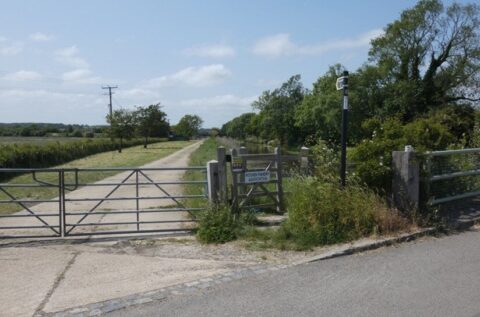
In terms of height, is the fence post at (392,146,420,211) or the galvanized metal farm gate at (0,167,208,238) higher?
the fence post at (392,146,420,211)

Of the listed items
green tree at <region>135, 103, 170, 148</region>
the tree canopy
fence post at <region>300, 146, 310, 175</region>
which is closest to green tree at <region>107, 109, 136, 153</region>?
green tree at <region>135, 103, 170, 148</region>

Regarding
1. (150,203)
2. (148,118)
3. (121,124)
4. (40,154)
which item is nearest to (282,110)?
(148,118)

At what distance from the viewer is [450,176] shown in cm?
910

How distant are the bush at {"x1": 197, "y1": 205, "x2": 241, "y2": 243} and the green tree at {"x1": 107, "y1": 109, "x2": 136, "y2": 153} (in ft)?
172

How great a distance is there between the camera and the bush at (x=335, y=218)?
7.53 metres

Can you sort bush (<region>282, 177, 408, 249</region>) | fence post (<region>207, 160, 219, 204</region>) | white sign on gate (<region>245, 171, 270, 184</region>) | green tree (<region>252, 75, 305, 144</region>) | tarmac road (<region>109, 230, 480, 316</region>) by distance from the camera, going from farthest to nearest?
1. green tree (<region>252, 75, 305, 144</region>)
2. white sign on gate (<region>245, 171, 270, 184</region>)
3. fence post (<region>207, 160, 219, 204</region>)
4. bush (<region>282, 177, 408, 249</region>)
5. tarmac road (<region>109, 230, 480, 316</region>)

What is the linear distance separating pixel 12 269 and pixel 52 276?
0.81 metres

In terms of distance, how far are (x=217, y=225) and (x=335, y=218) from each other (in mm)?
2100

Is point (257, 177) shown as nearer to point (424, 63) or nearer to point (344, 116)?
point (344, 116)

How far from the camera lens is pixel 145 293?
5492 mm

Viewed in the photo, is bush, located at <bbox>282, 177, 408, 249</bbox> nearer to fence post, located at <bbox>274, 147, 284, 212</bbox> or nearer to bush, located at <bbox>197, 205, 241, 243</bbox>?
bush, located at <bbox>197, 205, 241, 243</bbox>

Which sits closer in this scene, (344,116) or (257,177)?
(344,116)

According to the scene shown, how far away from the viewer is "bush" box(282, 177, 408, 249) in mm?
7527

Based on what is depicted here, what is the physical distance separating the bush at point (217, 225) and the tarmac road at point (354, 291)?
207 cm
